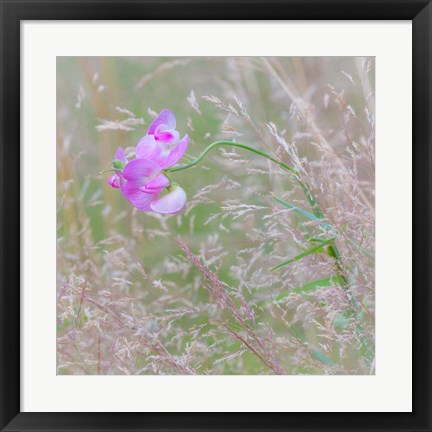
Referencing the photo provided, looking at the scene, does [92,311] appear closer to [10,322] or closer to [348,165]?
[10,322]

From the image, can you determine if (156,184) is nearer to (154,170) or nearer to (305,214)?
(154,170)

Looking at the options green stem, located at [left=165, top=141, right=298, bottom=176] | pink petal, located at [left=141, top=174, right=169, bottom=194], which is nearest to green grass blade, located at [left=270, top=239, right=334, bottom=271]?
A: green stem, located at [left=165, top=141, right=298, bottom=176]

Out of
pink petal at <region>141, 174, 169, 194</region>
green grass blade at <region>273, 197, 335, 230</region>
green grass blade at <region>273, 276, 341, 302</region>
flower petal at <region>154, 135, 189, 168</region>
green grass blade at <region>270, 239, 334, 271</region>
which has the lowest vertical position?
green grass blade at <region>273, 276, 341, 302</region>

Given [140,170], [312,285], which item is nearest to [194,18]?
[140,170]

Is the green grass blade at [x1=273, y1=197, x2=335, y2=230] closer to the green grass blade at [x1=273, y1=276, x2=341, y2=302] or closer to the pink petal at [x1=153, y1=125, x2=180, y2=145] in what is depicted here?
the green grass blade at [x1=273, y1=276, x2=341, y2=302]

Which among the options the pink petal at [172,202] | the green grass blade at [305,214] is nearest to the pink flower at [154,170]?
the pink petal at [172,202]

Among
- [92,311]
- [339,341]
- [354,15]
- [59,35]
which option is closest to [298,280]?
[339,341]

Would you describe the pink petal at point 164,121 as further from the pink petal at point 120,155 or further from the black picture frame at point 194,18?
the black picture frame at point 194,18

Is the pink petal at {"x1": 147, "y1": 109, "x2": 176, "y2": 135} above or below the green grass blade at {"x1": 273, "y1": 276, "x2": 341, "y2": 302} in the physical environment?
above
